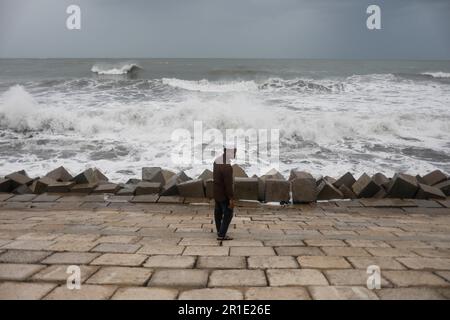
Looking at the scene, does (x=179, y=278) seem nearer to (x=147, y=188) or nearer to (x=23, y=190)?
(x=147, y=188)

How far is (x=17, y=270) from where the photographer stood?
12.5 ft

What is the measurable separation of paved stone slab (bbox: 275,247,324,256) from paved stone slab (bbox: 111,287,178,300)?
158 cm

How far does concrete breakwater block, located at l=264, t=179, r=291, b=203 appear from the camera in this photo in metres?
8.20

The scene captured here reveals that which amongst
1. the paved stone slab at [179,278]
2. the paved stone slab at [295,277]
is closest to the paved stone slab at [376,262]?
the paved stone slab at [295,277]

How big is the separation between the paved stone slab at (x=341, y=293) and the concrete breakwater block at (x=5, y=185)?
303 inches

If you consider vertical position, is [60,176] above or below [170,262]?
above

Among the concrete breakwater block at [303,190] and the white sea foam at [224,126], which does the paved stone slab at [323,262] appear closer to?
the concrete breakwater block at [303,190]

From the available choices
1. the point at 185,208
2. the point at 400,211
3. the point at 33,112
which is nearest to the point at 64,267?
the point at 185,208

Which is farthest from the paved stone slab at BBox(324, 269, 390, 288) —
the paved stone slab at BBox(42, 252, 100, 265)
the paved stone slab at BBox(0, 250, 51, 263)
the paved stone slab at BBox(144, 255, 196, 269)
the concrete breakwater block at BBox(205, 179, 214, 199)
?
the concrete breakwater block at BBox(205, 179, 214, 199)

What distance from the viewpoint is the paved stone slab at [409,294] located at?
322 centimetres

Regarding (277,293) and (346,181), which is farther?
(346,181)

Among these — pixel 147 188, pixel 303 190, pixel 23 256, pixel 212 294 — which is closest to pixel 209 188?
pixel 147 188

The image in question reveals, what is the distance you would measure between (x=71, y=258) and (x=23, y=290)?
90 centimetres

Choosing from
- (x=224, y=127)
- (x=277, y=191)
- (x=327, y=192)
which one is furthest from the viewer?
(x=224, y=127)
